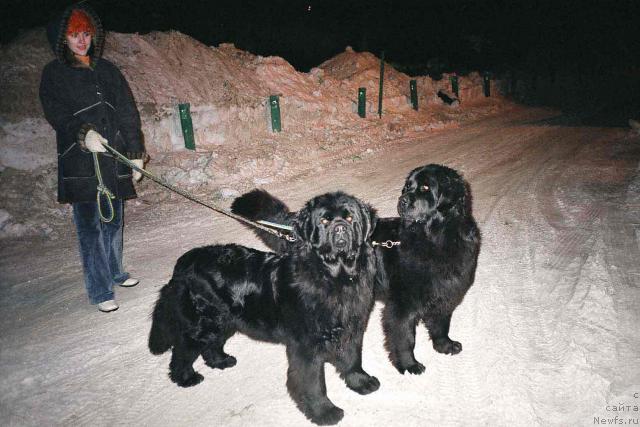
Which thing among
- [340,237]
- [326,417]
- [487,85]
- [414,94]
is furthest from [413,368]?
[487,85]

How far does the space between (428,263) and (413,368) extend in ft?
2.90

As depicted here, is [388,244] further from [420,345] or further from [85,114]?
[85,114]

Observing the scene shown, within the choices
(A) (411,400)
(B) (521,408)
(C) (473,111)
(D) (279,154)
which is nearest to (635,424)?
(B) (521,408)

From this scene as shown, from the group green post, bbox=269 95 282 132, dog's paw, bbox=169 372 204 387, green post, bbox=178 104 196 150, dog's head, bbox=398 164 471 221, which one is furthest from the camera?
green post, bbox=269 95 282 132

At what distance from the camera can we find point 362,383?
295cm

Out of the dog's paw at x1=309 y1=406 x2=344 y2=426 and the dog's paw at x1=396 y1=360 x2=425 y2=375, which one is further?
the dog's paw at x1=396 y1=360 x2=425 y2=375

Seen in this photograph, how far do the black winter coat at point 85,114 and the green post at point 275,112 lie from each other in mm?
7821

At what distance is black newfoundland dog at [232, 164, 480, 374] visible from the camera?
310 centimetres

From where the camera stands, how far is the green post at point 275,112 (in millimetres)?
11562

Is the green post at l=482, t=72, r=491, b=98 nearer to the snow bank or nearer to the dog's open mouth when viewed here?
the snow bank

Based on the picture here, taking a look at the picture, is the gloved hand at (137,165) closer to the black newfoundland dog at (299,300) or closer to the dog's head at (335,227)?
the black newfoundland dog at (299,300)

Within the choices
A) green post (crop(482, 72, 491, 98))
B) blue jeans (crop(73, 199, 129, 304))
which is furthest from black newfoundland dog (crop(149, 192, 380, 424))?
green post (crop(482, 72, 491, 98))

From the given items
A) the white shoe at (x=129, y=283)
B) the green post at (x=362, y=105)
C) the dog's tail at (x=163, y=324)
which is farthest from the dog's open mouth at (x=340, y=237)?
the green post at (x=362, y=105)

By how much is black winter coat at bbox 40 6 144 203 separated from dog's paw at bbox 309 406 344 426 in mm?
3007
